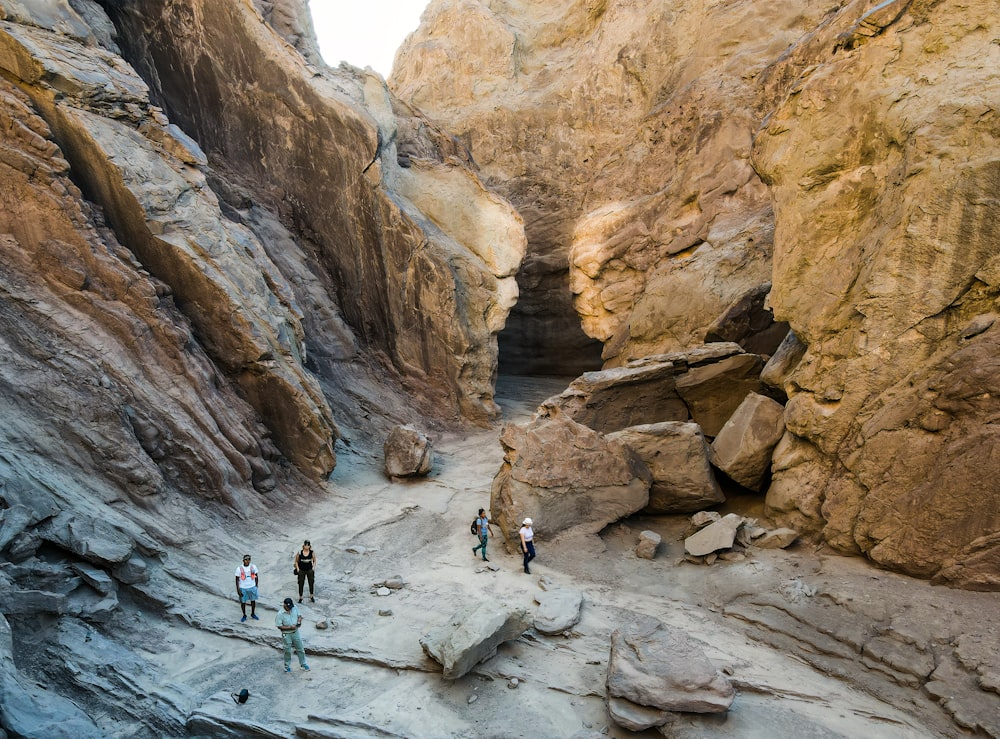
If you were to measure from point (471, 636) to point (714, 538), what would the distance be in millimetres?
5689

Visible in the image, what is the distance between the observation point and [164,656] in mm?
8586

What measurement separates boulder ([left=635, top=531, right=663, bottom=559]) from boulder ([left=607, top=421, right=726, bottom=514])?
4.46 ft

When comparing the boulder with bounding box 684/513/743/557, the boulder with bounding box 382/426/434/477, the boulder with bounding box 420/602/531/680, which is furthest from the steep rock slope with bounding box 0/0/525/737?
the boulder with bounding box 684/513/743/557

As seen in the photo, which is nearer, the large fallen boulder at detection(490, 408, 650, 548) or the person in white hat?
the person in white hat

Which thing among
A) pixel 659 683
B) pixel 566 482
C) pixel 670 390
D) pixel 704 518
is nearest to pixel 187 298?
pixel 566 482

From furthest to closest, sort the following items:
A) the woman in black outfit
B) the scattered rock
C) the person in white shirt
A: the scattered rock, the woman in black outfit, the person in white shirt

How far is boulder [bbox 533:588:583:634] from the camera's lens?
9852 millimetres

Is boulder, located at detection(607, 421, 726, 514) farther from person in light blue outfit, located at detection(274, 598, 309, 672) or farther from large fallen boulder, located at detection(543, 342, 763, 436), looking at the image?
person in light blue outfit, located at detection(274, 598, 309, 672)

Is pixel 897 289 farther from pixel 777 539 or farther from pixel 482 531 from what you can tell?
pixel 482 531

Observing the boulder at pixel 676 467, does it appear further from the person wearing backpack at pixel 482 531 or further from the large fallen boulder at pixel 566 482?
the person wearing backpack at pixel 482 531

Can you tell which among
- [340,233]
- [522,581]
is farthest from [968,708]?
[340,233]

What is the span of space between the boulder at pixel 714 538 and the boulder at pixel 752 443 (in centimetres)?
155

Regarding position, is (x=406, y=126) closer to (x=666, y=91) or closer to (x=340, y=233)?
(x=340, y=233)

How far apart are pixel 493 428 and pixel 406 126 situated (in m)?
13.3
